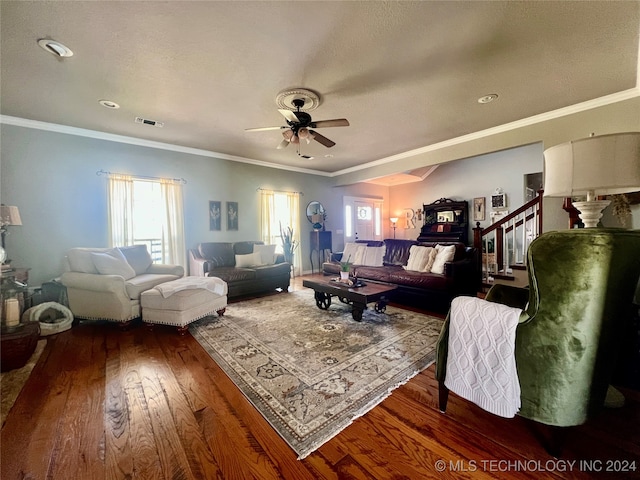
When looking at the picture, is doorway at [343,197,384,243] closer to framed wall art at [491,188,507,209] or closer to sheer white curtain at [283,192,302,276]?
sheer white curtain at [283,192,302,276]

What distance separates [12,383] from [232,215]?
13.0 ft

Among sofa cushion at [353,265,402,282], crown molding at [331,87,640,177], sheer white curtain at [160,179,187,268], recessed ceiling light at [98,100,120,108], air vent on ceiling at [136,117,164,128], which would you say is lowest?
sofa cushion at [353,265,402,282]

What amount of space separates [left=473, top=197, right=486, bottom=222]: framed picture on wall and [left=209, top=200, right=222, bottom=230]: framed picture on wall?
257 inches

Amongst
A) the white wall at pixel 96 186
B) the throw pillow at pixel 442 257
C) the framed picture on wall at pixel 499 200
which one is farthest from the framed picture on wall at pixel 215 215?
the framed picture on wall at pixel 499 200

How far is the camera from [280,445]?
Result: 4.72ft

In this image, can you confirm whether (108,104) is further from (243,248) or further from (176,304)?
(243,248)

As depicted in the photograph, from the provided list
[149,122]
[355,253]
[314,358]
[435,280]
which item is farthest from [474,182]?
[149,122]

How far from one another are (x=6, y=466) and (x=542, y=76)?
4850 millimetres

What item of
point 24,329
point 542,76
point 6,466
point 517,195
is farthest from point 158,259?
point 517,195

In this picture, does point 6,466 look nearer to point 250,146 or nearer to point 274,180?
point 250,146

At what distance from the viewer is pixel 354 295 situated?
10.4ft

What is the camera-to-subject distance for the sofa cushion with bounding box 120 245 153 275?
3848 mm

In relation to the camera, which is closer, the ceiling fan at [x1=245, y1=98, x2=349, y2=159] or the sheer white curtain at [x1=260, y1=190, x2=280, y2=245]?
the ceiling fan at [x1=245, y1=98, x2=349, y2=159]

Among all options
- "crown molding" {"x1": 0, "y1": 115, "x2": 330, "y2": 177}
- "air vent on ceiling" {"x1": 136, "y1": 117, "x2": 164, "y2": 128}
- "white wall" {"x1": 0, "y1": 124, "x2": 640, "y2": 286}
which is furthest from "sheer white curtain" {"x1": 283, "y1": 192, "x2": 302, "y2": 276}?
"air vent on ceiling" {"x1": 136, "y1": 117, "x2": 164, "y2": 128}
